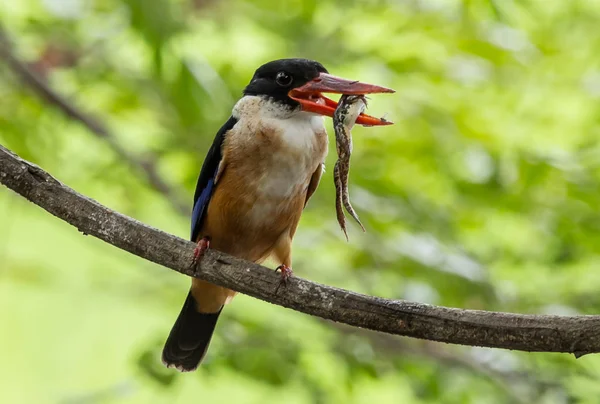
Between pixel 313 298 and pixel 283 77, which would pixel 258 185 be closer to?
pixel 283 77

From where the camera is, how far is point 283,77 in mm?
3562

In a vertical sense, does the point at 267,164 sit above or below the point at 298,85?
below

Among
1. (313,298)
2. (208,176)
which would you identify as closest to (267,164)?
(208,176)

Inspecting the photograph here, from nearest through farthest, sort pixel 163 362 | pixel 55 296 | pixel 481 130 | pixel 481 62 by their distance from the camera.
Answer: pixel 163 362, pixel 481 130, pixel 481 62, pixel 55 296

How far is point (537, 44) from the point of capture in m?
4.75

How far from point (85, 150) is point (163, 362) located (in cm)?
238

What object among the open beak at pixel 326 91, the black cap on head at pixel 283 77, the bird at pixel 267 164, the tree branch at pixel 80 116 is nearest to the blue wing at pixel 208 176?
the bird at pixel 267 164

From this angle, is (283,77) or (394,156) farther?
(394,156)

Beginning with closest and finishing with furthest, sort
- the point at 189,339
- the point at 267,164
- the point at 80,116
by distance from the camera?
the point at 267,164 < the point at 189,339 < the point at 80,116

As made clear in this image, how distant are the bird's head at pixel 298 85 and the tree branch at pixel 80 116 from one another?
126 centimetres

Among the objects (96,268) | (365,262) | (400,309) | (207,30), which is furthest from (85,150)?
(400,309)

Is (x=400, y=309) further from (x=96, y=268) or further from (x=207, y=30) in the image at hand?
(x=96, y=268)

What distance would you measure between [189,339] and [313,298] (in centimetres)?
165

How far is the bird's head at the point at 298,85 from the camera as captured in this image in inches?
131
